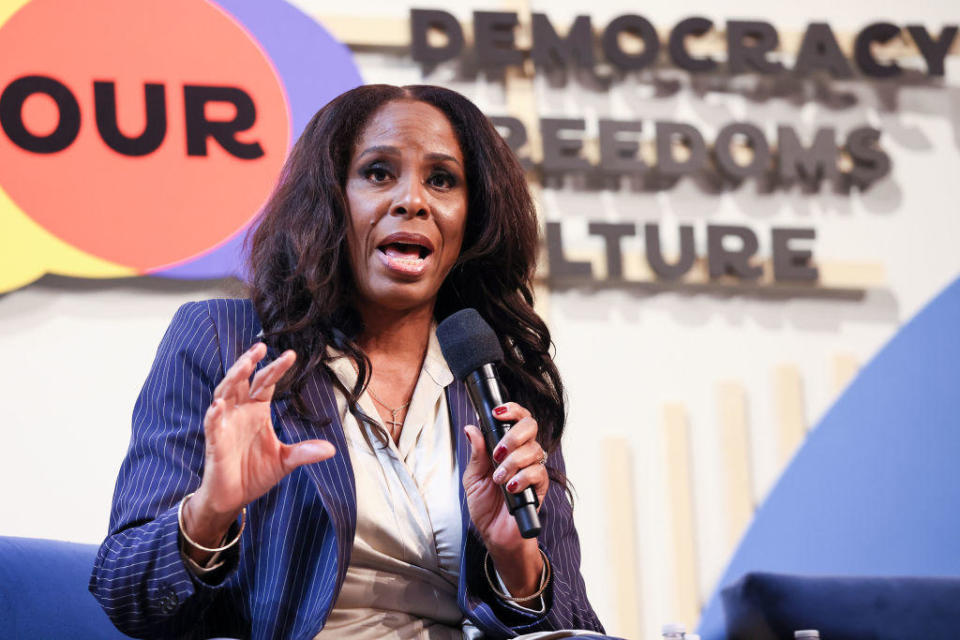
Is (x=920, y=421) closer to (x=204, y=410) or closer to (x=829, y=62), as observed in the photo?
(x=829, y=62)

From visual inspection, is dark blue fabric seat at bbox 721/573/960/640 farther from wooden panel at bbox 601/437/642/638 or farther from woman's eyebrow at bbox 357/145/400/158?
woman's eyebrow at bbox 357/145/400/158

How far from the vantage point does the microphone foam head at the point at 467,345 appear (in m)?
1.70

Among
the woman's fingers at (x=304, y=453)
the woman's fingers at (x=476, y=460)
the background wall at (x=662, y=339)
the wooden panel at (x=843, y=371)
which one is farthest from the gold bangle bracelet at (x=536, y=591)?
the wooden panel at (x=843, y=371)

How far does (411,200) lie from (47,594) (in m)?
0.86

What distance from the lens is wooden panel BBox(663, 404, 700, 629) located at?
3.55m

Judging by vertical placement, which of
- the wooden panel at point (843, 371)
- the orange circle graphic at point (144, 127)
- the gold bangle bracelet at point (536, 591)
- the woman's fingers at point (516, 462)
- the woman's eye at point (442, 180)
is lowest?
the gold bangle bracelet at point (536, 591)

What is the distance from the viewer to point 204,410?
190cm

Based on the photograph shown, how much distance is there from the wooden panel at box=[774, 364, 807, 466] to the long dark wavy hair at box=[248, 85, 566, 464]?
1.60 m

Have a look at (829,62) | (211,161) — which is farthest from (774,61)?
(211,161)

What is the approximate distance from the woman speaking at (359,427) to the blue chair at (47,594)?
264 mm

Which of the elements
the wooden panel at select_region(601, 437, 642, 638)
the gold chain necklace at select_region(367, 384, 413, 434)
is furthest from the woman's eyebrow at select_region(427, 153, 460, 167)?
the wooden panel at select_region(601, 437, 642, 638)

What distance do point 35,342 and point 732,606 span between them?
73.0 inches

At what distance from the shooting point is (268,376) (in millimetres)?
1581

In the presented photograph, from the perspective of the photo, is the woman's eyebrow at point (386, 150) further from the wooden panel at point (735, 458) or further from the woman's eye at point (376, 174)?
the wooden panel at point (735, 458)
